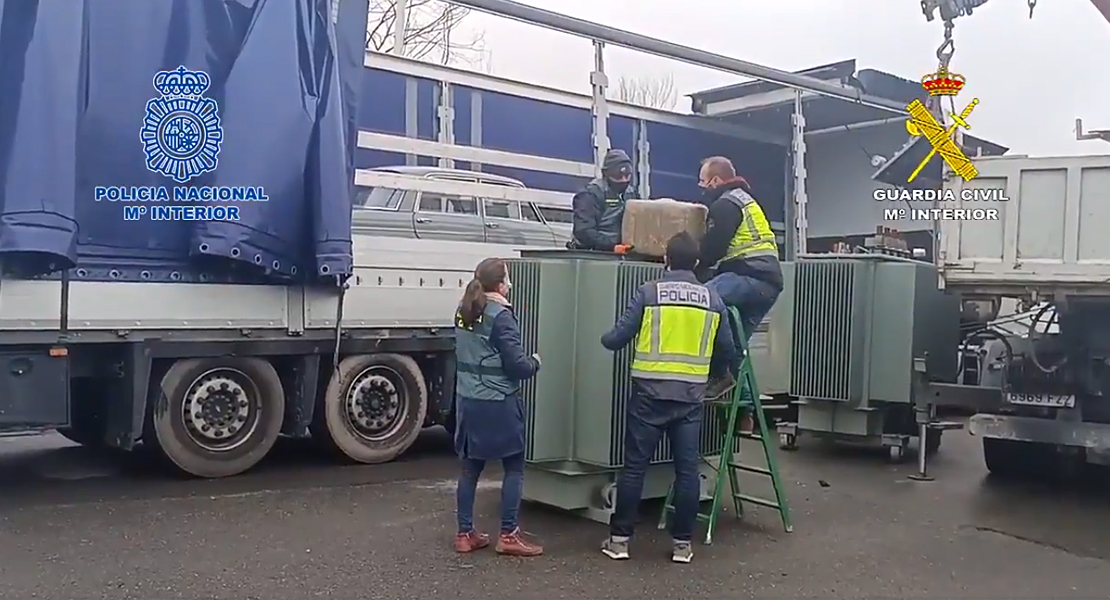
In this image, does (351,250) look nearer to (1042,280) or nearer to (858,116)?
(1042,280)

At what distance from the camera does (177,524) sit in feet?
20.6

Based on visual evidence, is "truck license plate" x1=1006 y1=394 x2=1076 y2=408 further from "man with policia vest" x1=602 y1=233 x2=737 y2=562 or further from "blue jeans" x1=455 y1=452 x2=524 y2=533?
"blue jeans" x1=455 y1=452 x2=524 y2=533

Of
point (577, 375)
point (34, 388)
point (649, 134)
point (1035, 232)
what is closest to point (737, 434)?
point (577, 375)

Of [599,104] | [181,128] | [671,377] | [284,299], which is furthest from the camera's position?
[599,104]

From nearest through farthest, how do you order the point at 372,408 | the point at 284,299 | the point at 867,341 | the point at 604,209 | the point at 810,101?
the point at 604,209
the point at 284,299
the point at 372,408
the point at 867,341
the point at 810,101

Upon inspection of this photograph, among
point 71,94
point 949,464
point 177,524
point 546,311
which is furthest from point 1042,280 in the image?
point 71,94

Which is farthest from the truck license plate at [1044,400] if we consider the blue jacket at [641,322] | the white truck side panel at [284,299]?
the white truck side panel at [284,299]

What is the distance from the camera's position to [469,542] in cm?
578

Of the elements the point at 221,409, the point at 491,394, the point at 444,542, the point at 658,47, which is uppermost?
the point at 658,47

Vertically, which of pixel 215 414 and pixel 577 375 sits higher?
pixel 577 375

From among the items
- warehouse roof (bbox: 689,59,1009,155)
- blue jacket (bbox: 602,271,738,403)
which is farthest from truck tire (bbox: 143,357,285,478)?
warehouse roof (bbox: 689,59,1009,155)

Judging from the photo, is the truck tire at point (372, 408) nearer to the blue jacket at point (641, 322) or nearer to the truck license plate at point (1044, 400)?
the blue jacket at point (641, 322)

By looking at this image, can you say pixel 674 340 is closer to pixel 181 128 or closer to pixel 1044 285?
pixel 1044 285

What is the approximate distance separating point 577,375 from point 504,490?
0.94 metres
